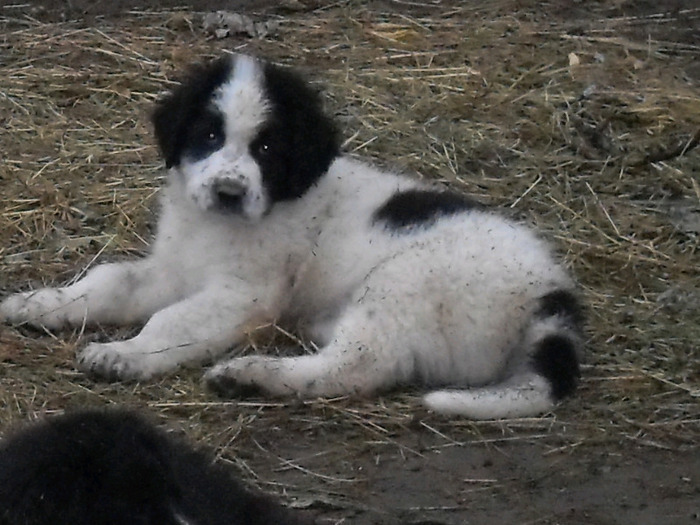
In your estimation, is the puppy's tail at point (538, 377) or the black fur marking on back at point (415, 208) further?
the black fur marking on back at point (415, 208)

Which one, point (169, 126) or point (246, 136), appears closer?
point (246, 136)

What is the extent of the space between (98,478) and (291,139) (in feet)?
10.2

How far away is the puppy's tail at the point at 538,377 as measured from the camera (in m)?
5.16

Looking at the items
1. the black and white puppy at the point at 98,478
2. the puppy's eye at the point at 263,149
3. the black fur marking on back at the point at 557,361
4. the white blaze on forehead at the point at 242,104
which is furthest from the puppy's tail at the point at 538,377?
the black and white puppy at the point at 98,478

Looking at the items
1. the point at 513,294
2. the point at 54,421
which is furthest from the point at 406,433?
the point at 54,421

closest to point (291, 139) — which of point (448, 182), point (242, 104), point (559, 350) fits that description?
point (242, 104)

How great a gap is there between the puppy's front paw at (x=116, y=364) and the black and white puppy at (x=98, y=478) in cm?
230

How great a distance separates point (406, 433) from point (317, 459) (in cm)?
40

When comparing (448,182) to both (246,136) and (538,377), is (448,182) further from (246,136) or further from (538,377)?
(538,377)

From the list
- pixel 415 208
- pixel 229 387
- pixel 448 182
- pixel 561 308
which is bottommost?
pixel 229 387

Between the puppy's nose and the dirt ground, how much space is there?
764 millimetres

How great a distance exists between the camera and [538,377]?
5.26 m

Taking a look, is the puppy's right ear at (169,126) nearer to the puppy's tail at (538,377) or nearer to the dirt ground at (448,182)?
the dirt ground at (448,182)

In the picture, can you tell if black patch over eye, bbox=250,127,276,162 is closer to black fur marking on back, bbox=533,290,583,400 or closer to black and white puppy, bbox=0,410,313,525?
black fur marking on back, bbox=533,290,583,400
